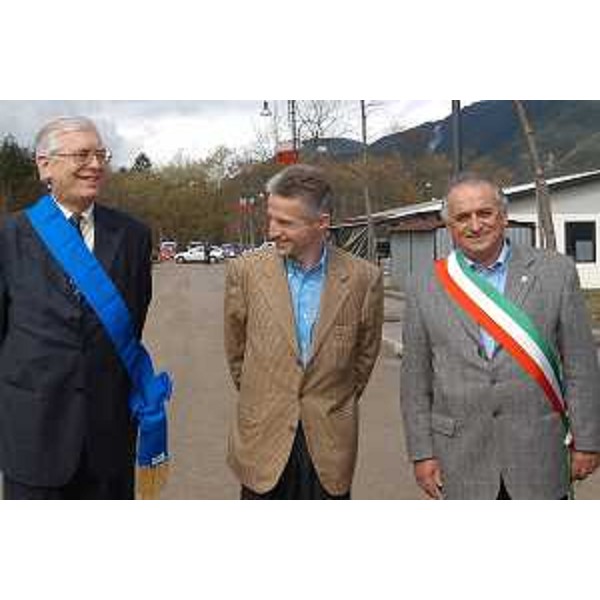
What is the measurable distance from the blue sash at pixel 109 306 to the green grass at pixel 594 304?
481 inches

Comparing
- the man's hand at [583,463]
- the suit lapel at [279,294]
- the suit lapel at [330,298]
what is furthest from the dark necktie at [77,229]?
the man's hand at [583,463]

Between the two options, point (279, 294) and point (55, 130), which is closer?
point (55, 130)

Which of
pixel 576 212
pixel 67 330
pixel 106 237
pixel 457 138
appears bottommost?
pixel 67 330

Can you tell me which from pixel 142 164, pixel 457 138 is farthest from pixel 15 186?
pixel 457 138

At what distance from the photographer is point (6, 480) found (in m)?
3.29

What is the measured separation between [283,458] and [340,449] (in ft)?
0.64

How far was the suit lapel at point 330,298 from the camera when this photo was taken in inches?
135

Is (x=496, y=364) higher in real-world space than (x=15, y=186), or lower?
lower

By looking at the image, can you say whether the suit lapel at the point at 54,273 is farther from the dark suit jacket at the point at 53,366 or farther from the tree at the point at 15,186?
the tree at the point at 15,186

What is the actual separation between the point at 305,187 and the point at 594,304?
18.2 m

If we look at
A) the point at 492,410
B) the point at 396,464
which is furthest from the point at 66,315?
the point at 396,464

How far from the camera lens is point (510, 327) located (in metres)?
3.22

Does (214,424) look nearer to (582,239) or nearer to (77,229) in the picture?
(77,229)

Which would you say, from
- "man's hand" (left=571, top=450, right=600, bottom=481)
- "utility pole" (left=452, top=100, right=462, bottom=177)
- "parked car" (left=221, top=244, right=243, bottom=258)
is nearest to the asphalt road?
"parked car" (left=221, top=244, right=243, bottom=258)
